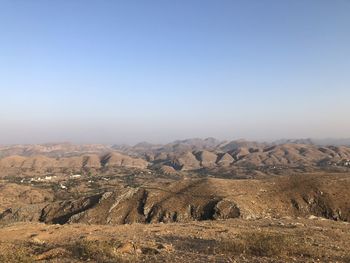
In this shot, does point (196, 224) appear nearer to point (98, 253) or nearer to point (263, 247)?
point (263, 247)

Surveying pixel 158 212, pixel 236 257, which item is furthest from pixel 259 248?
pixel 158 212

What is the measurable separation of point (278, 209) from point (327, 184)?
25.0ft

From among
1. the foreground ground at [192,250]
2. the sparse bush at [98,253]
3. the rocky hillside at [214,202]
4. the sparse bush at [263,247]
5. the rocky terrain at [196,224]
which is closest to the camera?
the sparse bush at [98,253]

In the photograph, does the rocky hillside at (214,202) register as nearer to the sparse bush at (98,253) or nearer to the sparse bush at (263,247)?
the sparse bush at (263,247)

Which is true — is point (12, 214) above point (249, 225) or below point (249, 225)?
below

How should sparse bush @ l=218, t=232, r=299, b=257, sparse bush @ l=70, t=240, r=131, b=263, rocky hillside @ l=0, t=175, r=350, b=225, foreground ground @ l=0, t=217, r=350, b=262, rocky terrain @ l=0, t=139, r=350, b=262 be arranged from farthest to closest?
rocky hillside @ l=0, t=175, r=350, b=225
rocky terrain @ l=0, t=139, r=350, b=262
sparse bush @ l=218, t=232, r=299, b=257
foreground ground @ l=0, t=217, r=350, b=262
sparse bush @ l=70, t=240, r=131, b=263

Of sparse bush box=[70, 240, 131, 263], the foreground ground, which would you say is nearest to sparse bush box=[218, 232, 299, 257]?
the foreground ground

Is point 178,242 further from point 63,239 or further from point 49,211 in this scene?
point 49,211

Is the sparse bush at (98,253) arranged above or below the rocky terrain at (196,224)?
above

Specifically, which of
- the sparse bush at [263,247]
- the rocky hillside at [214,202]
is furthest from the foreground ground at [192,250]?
the rocky hillside at [214,202]

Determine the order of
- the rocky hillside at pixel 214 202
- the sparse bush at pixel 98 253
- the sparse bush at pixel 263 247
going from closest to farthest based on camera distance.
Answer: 1. the sparse bush at pixel 98 253
2. the sparse bush at pixel 263 247
3. the rocky hillside at pixel 214 202

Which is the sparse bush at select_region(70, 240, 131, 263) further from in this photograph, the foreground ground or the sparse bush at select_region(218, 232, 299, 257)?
the sparse bush at select_region(218, 232, 299, 257)

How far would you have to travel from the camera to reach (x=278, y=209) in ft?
129

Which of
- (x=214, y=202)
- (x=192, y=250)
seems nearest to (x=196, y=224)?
(x=192, y=250)
